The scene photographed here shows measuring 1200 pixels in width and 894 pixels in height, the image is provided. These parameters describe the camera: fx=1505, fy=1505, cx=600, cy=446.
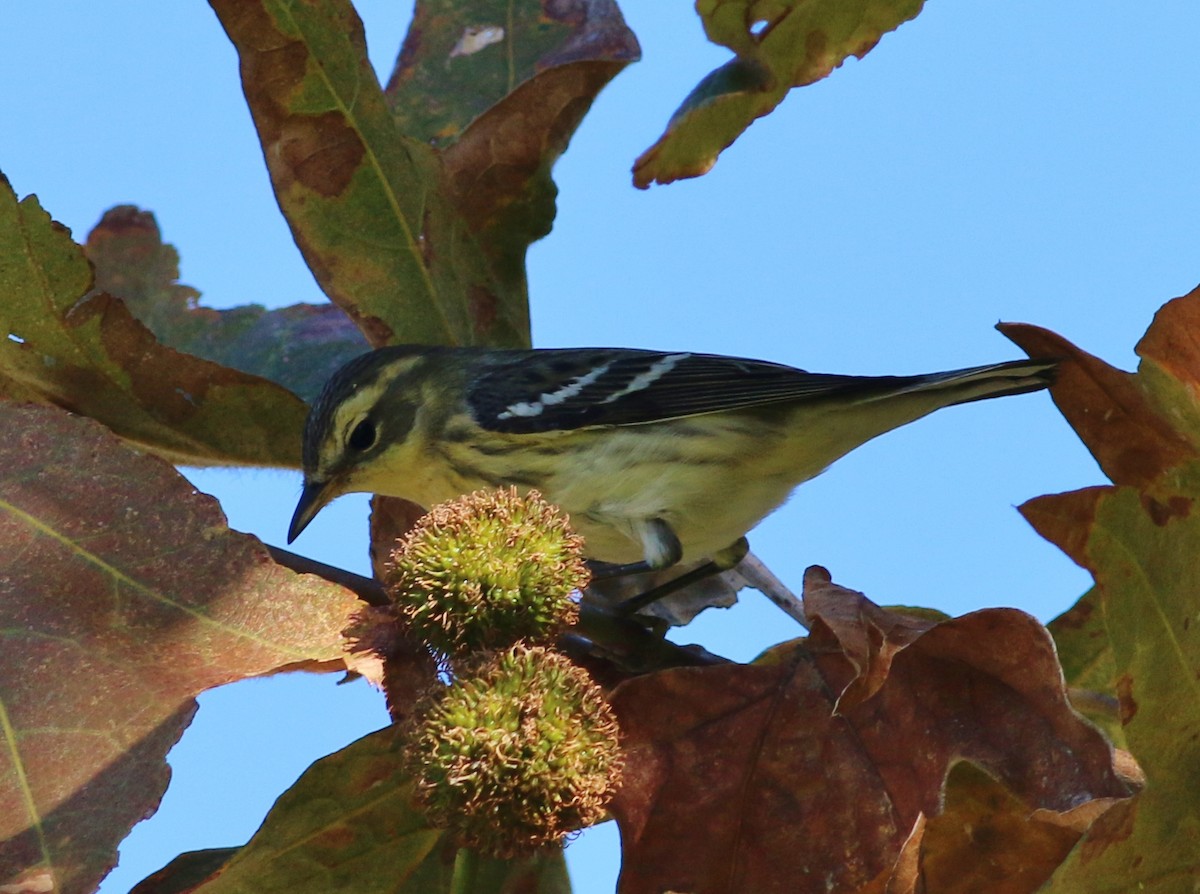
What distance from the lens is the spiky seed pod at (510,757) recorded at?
5.63 ft

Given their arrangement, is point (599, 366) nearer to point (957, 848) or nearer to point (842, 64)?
point (842, 64)

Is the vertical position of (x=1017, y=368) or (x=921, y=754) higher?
(x=1017, y=368)

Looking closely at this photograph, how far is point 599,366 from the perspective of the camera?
4289 mm

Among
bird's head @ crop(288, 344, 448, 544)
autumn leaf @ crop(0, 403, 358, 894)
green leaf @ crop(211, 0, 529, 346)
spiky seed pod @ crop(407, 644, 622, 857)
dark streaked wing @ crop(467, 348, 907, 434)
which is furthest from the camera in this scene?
dark streaked wing @ crop(467, 348, 907, 434)

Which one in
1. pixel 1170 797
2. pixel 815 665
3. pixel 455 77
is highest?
pixel 455 77

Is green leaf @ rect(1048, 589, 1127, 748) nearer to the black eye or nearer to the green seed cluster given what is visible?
the green seed cluster

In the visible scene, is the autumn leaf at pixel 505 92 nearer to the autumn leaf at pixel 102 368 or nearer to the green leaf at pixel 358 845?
the autumn leaf at pixel 102 368

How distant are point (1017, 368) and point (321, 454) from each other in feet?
5.30

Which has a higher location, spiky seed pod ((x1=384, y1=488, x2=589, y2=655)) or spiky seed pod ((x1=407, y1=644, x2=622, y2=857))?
spiky seed pod ((x1=384, y1=488, x2=589, y2=655))

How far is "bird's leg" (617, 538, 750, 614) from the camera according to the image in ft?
9.99

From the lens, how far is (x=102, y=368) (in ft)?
8.94

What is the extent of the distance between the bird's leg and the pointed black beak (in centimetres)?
84

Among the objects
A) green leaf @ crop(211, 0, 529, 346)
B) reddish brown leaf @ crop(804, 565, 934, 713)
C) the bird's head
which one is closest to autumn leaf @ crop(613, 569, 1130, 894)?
reddish brown leaf @ crop(804, 565, 934, 713)

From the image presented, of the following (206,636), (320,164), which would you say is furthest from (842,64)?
(206,636)
